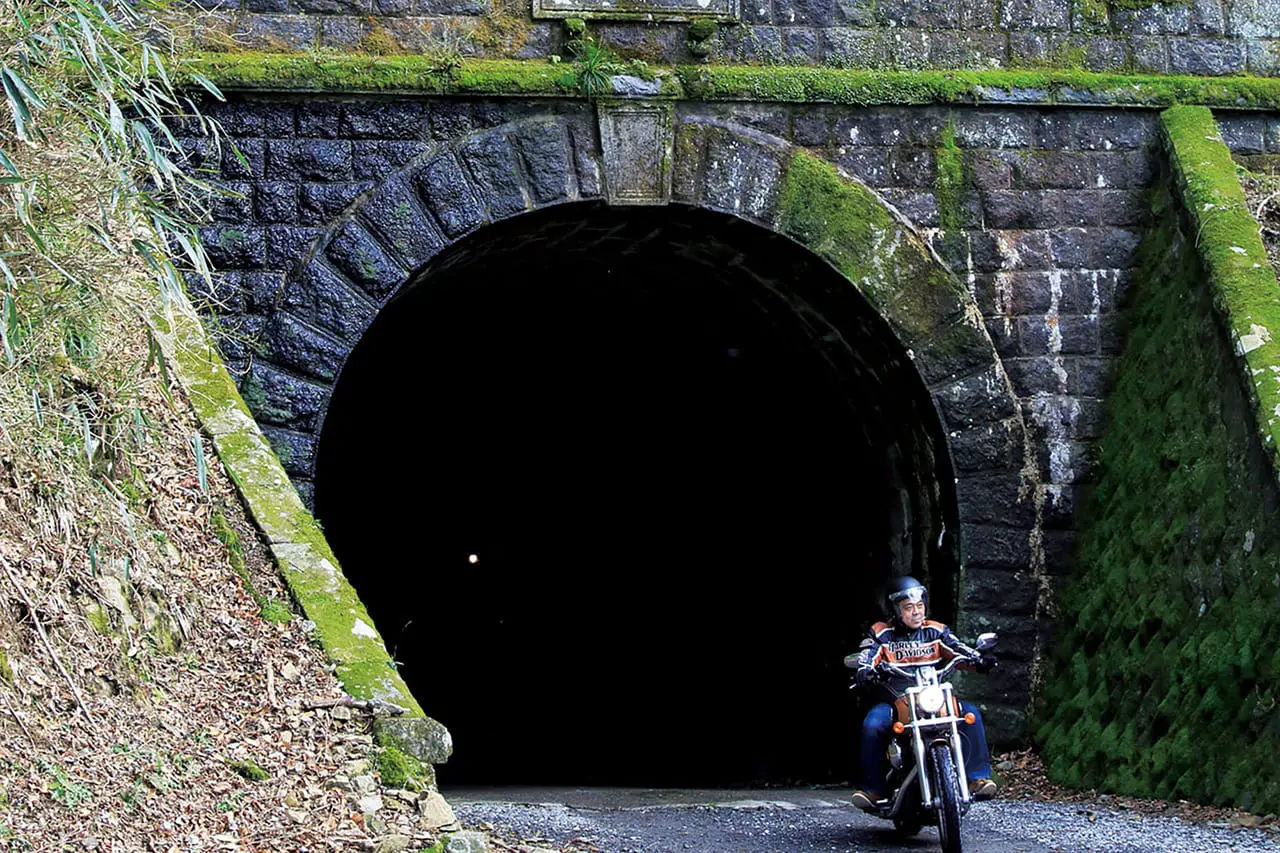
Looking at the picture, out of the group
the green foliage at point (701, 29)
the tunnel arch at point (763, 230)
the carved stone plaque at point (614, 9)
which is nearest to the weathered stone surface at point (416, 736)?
the tunnel arch at point (763, 230)

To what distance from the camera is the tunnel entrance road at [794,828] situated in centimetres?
602

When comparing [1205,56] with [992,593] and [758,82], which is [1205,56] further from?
[992,593]

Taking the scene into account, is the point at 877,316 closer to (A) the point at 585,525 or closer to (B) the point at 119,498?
(B) the point at 119,498

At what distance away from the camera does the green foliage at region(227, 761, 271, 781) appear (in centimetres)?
473

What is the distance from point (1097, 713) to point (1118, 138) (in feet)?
10.6

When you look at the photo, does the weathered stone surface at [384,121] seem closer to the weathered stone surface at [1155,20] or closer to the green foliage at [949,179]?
the green foliage at [949,179]

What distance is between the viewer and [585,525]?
13875mm

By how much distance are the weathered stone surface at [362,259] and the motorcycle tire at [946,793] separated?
3714mm

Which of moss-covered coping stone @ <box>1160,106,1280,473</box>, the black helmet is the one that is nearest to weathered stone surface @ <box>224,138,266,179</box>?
the black helmet

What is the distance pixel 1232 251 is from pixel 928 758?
3.43m

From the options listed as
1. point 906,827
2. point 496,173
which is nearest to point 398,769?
point 906,827

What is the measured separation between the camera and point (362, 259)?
798 centimetres

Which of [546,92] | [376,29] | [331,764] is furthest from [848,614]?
[331,764]

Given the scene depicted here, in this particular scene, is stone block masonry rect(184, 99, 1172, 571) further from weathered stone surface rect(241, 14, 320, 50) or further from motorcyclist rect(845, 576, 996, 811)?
motorcyclist rect(845, 576, 996, 811)
